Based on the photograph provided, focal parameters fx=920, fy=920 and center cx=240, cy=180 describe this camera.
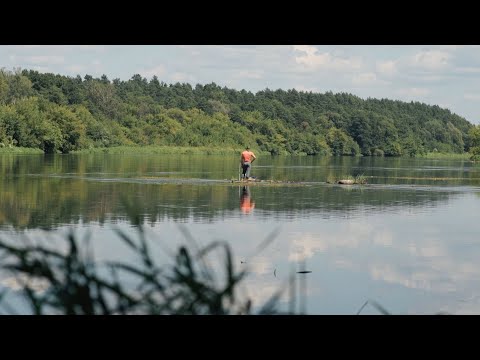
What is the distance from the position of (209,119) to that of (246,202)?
90.7 meters

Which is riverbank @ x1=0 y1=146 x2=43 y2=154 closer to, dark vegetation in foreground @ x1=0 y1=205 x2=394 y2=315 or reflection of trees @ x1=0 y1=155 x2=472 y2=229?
reflection of trees @ x1=0 y1=155 x2=472 y2=229

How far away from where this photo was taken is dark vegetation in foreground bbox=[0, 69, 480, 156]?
282 feet

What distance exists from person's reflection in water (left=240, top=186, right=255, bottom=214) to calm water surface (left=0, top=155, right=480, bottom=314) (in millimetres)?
26

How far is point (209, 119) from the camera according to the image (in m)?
116

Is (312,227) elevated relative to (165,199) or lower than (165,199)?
lower

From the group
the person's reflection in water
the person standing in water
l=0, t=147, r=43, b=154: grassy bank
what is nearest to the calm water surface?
the person's reflection in water

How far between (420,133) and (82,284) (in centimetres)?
15660

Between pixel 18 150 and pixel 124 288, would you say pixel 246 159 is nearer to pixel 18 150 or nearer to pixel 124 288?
pixel 124 288

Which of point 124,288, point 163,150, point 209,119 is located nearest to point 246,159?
point 124,288

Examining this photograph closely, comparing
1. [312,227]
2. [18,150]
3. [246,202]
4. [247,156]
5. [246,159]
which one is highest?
[247,156]
